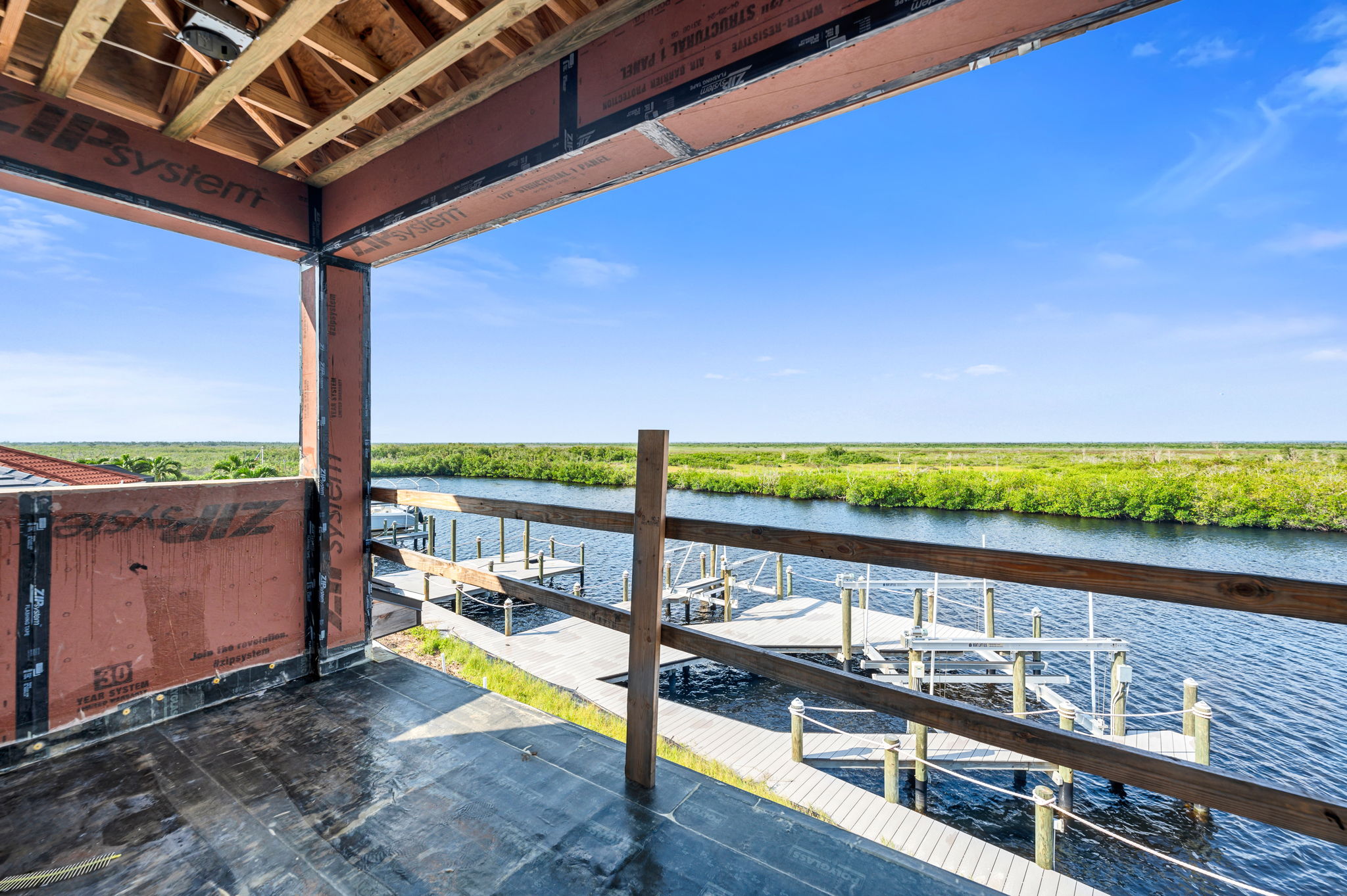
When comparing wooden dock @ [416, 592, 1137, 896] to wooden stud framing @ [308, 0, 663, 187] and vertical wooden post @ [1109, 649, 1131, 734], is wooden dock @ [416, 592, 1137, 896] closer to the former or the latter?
vertical wooden post @ [1109, 649, 1131, 734]

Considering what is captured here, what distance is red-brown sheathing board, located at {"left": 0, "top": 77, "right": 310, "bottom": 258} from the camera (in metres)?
2.19

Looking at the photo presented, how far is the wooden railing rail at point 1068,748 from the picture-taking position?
3.18 feet

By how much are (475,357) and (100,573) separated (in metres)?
48.8

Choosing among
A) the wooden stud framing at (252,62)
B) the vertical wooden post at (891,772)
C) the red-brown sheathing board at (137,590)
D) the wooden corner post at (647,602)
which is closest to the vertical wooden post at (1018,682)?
the vertical wooden post at (891,772)

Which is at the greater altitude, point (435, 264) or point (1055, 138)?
point (1055, 138)

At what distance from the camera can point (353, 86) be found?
2422mm

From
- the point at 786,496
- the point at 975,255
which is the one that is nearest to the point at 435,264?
the point at 786,496

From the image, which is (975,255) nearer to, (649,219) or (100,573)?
(649,219)

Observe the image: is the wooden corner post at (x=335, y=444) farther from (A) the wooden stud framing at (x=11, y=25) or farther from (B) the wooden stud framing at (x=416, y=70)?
(A) the wooden stud framing at (x=11, y=25)

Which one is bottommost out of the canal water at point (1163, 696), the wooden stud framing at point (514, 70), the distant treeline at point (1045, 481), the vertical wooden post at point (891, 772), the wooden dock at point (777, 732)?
the canal water at point (1163, 696)

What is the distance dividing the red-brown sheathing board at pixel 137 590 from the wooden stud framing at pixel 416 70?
1.78 metres

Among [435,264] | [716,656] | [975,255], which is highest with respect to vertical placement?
[975,255]

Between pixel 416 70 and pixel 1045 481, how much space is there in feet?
129

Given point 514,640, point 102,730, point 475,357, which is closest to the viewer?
point 102,730
